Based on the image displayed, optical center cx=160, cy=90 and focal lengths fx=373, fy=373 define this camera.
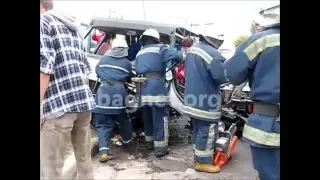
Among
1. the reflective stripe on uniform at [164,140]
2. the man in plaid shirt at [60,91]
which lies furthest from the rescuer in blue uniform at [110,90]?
the man in plaid shirt at [60,91]

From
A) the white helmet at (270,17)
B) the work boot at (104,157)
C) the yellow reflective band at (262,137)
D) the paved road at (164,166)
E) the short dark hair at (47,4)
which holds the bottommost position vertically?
the paved road at (164,166)

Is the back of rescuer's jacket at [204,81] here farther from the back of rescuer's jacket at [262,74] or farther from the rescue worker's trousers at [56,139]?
the rescue worker's trousers at [56,139]

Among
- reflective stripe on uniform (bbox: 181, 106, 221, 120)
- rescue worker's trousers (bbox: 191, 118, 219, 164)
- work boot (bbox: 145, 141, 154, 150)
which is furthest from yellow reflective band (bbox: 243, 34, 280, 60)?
work boot (bbox: 145, 141, 154, 150)

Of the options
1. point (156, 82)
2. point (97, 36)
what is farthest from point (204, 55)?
point (97, 36)

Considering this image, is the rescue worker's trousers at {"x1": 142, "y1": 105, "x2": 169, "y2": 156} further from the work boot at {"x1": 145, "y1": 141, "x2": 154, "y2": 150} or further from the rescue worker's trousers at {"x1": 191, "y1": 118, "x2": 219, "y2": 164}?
the rescue worker's trousers at {"x1": 191, "y1": 118, "x2": 219, "y2": 164}

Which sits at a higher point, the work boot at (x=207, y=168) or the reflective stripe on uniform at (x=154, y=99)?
the reflective stripe on uniform at (x=154, y=99)

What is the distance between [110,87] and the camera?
5.49 metres

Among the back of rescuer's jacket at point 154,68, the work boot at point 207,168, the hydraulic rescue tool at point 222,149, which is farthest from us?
the back of rescuer's jacket at point 154,68

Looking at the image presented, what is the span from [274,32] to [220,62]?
5.84 ft

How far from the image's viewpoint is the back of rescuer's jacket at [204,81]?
4.51 m

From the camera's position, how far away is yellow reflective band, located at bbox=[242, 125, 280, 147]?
271cm

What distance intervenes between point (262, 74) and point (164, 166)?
9.04 ft

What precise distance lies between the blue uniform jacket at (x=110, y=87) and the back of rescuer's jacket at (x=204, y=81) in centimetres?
126

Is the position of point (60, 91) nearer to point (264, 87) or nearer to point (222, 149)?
point (264, 87)
